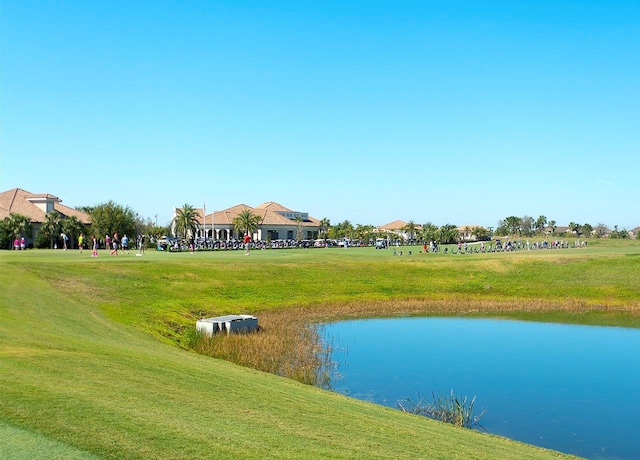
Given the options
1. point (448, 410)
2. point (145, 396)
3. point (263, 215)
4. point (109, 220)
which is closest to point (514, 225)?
point (263, 215)

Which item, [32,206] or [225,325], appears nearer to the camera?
[225,325]

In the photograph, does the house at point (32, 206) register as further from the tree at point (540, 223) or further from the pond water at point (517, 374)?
Answer: the tree at point (540, 223)

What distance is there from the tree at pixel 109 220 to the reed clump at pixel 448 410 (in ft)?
237

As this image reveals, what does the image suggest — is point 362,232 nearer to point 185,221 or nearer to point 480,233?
point 185,221

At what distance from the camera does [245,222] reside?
11556cm

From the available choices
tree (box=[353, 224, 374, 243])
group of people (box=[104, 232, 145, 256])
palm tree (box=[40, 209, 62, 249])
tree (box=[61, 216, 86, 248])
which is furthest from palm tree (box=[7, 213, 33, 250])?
tree (box=[353, 224, 374, 243])

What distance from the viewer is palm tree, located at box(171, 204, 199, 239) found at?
108 meters

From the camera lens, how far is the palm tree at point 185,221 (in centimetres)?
10769

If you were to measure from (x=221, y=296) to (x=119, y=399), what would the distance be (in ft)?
94.6

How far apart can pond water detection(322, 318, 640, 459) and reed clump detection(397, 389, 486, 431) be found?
0.99 ft

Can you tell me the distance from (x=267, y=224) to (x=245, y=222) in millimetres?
7926

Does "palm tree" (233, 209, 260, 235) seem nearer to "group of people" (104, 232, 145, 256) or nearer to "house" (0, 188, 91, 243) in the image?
"house" (0, 188, 91, 243)

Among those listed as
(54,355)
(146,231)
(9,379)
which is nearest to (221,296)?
(54,355)

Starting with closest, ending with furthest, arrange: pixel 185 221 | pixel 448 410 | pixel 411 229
Answer: 1. pixel 448 410
2. pixel 185 221
3. pixel 411 229
